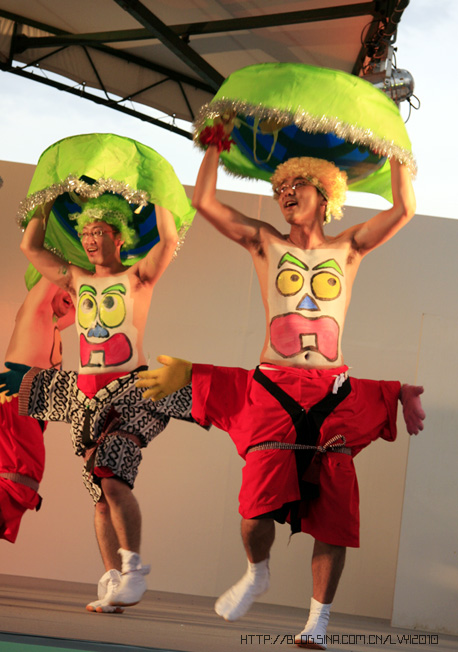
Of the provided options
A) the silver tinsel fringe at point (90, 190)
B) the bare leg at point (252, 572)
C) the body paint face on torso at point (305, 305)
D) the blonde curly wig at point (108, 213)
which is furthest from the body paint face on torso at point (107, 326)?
the bare leg at point (252, 572)

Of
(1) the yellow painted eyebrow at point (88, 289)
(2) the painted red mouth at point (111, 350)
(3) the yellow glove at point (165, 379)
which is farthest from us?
(1) the yellow painted eyebrow at point (88, 289)

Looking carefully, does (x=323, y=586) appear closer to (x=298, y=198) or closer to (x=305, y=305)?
(x=305, y=305)

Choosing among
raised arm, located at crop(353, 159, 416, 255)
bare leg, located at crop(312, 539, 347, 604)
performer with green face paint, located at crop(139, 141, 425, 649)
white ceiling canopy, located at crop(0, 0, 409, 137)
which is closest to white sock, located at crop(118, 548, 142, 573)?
performer with green face paint, located at crop(139, 141, 425, 649)

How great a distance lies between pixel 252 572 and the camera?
2.98 metres

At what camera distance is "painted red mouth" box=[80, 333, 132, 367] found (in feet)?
11.9

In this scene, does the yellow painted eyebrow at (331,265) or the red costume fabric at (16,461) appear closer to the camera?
the yellow painted eyebrow at (331,265)

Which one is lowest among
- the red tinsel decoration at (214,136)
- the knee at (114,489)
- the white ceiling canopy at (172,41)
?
the knee at (114,489)

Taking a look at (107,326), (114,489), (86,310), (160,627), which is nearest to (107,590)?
(160,627)

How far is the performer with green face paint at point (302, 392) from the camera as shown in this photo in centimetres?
299

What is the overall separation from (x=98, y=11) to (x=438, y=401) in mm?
3775

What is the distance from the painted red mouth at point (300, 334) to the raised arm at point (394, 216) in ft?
1.25

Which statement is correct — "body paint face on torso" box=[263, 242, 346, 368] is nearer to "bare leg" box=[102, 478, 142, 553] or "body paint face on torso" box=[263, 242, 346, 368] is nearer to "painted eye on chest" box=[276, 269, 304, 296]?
"painted eye on chest" box=[276, 269, 304, 296]

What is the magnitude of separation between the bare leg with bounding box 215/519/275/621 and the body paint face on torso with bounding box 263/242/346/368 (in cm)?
61

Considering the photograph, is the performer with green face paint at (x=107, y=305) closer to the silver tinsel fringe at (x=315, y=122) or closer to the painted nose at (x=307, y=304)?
the silver tinsel fringe at (x=315, y=122)
